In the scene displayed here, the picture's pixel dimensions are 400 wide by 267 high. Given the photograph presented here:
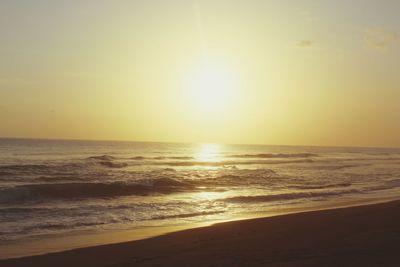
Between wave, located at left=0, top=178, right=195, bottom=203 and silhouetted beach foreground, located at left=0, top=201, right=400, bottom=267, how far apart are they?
11712 mm

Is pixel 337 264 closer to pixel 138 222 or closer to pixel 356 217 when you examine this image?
pixel 356 217

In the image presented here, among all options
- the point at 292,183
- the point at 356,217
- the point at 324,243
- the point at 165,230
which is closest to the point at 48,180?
the point at 292,183

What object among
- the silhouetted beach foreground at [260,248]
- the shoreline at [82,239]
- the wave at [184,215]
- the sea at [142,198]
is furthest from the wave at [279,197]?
the silhouetted beach foreground at [260,248]

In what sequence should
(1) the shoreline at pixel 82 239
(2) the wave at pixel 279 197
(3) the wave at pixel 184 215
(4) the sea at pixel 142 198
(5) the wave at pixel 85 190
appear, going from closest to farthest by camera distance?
(1) the shoreline at pixel 82 239
(4) the sea at pixel 142 198
(3) the wave at pixel 184 215
(2) the wave at pixel 279 197
(5) the wave at pixel 85 190

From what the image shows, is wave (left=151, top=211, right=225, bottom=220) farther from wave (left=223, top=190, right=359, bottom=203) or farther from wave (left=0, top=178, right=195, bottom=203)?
wave (left=0, top=178, right=195, bottom=203)

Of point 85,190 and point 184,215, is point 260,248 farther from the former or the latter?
point 85,190

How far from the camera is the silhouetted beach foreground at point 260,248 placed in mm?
8641

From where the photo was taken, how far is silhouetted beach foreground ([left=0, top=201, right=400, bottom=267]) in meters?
8.64

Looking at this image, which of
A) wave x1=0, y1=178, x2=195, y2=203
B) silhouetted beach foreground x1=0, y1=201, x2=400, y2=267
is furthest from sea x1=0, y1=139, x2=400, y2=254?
silhouetted beach foreground x1=0, y1=201, x2=400, y2=267

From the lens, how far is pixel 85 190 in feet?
81.4

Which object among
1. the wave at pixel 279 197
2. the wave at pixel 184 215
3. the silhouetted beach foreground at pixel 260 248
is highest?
the silhouetted beach foreground at pixel 260 248

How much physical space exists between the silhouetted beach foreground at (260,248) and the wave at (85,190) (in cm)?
1171

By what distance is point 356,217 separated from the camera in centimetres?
1438

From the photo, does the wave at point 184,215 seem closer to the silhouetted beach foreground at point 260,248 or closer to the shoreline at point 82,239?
the shoreline at point 82,239
